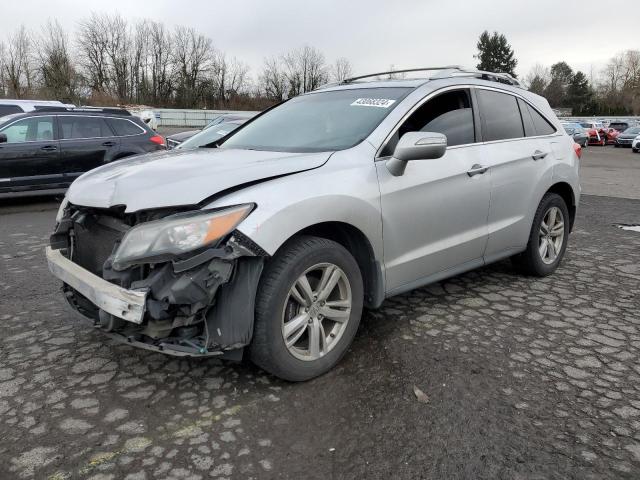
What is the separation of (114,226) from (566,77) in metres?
101

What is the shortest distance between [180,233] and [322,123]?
1.60 metres

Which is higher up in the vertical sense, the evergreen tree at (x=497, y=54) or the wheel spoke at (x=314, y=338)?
the evergreen tree at (x=497, y=54)

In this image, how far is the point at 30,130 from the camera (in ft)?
30.0

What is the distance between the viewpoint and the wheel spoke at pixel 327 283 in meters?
2.96

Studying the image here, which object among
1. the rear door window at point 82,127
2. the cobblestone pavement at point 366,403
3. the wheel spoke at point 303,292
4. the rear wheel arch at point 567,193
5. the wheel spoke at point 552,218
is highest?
the rear door window at point 82,127

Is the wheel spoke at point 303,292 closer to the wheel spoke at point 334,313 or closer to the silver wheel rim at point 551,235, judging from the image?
the wheel spoke at point 334,313

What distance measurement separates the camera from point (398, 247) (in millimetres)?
3365

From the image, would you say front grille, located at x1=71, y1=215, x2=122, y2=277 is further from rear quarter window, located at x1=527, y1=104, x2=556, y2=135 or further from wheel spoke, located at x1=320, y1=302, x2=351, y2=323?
rear quarter window, located at x1=527, y1=104, x2=556, y2=135

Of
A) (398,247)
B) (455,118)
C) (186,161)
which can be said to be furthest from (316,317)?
(455,118)

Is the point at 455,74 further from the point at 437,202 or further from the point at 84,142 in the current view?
the point at 84,142

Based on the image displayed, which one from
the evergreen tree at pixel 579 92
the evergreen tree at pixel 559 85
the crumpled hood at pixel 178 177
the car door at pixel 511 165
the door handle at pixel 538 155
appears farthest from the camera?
the evergreen tree at pixel 559 85

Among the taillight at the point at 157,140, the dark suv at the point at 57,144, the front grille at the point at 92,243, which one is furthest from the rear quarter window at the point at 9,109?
the front grille at the point at 92,243

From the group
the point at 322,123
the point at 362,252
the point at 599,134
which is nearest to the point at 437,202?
the point at 362,252

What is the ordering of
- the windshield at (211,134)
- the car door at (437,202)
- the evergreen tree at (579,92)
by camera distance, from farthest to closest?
the evergreen tree at (579,92), the windshield at (211,134), the car door at (437,202)
